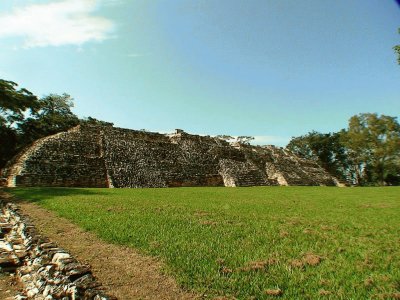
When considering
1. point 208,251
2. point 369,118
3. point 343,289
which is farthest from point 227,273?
point 369,118

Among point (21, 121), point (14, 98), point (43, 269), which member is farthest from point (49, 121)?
point (43, 269)

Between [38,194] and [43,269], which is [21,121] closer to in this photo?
[38,194]

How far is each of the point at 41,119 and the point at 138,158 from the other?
12387 millimetres

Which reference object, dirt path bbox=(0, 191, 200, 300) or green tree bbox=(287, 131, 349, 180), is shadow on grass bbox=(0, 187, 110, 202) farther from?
green tree bbox=(287, 131, 349, 180)

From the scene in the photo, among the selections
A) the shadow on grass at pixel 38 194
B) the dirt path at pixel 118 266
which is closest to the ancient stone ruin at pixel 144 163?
the shadow on grass at pixel 38 194

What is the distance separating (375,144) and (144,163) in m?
35.5

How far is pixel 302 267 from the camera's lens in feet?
14.9

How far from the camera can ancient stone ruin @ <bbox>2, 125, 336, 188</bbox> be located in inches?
816

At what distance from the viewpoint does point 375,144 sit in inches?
1783

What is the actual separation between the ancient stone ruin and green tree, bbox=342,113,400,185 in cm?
1022

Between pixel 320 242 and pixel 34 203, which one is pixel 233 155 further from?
pixel 320 242

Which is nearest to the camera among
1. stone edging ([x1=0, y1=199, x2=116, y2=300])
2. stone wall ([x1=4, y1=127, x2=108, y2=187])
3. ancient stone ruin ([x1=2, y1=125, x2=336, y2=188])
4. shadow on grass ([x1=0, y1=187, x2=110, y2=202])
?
stone edging ([x1=0, y1=199, x2=116, y2=300])

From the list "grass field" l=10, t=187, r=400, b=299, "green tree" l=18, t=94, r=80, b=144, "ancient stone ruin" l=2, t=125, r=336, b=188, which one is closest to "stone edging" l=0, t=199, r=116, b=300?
"grass field" l=10, t=187, r=400, b=299

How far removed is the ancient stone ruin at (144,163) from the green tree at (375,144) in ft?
33.5
